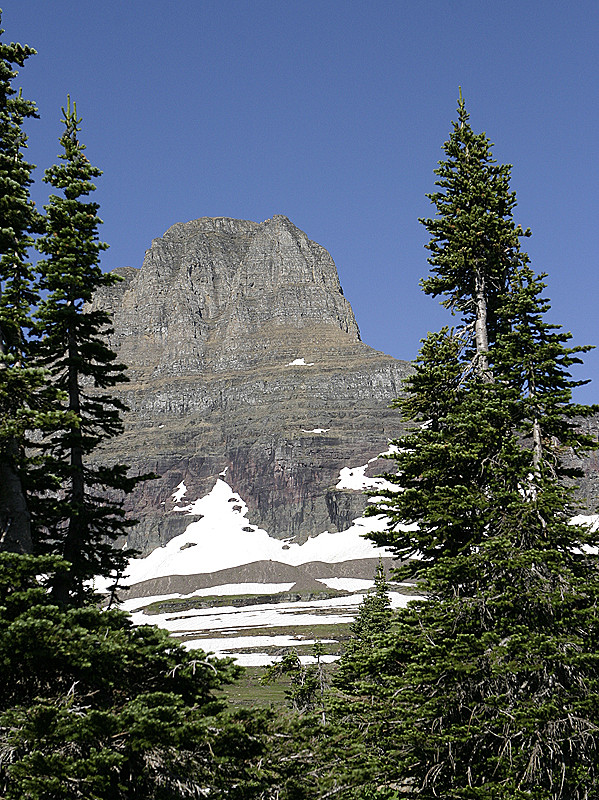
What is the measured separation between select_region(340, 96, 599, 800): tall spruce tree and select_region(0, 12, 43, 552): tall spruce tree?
8023 mm

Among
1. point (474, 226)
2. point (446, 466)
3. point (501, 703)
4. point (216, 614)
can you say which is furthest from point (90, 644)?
point (216, 614)

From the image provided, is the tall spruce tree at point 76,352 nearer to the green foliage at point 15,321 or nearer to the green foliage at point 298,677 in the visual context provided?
the green foliage at point 15,321

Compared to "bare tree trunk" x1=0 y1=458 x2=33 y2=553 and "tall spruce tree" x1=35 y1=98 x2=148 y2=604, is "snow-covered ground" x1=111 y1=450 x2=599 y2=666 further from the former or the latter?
"bare tree trunk" x1=0 y1=458 x2=33 y2=553

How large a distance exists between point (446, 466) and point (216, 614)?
133 m

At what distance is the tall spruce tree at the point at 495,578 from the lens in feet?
38.1

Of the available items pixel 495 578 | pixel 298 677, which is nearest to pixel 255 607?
pixel 298 677

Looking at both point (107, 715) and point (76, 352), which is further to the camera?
point (76, 352)

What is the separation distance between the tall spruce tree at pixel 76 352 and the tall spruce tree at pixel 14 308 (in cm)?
128

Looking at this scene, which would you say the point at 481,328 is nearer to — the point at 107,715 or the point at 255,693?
the point at 107,715

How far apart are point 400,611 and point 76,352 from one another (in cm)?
961

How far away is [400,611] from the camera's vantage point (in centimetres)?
1405

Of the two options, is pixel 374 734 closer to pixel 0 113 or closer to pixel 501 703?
pixel 501 703

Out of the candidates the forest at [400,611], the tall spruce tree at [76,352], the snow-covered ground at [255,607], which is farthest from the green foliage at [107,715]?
the snow-covered ground at [255,607]

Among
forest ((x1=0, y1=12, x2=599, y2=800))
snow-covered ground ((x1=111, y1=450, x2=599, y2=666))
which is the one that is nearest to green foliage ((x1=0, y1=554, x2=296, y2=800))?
forest ((x1=0, y1=12, x2=599, y2=800))
